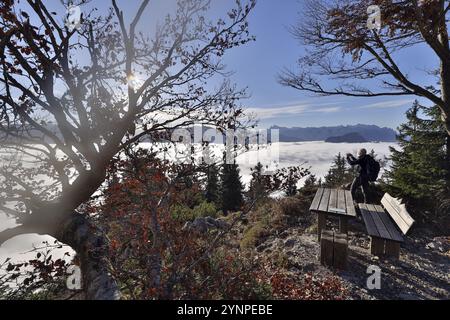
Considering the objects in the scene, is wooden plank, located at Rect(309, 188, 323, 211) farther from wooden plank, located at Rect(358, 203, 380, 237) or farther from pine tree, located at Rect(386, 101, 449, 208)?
pine tree, located at Rect(386, 101, 449, 208)

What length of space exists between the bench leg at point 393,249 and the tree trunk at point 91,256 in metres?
5.16

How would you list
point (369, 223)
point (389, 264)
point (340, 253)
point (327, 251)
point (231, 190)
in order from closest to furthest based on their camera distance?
point (340, 253) < point (327, 251) < point (389, 264) < point (369, 223) < point (231, 190)

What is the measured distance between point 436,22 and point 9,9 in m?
8.76

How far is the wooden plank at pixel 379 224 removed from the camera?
440 cm

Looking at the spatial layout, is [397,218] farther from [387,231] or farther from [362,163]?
[362,163]

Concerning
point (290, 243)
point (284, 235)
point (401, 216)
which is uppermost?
point (401, 216)

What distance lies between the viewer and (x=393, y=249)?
15.2 feet

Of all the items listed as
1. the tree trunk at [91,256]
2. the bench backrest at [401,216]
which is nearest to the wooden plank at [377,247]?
the bench backrest at [401,216]

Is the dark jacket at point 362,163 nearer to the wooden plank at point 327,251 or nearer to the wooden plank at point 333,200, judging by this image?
the wooden plank at point 333,200

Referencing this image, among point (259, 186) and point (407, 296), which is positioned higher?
point (259, 186)

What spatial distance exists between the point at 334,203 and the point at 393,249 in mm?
1538

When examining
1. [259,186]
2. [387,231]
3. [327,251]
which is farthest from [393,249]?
[259,186]
